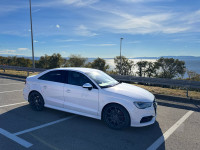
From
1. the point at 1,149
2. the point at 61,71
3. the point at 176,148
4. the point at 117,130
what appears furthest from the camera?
the point at 61,71

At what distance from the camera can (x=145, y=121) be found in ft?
12.6

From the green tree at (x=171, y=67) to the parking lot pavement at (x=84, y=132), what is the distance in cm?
4722

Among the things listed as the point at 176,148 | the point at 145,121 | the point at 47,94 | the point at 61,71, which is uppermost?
the point at 61,71

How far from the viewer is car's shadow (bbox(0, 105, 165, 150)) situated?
10.7 feet

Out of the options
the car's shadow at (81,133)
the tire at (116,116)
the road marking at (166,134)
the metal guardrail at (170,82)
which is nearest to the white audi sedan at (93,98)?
the tire at (116,116)

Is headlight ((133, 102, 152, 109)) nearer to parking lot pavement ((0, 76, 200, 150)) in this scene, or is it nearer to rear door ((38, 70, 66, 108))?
parking lot pavement ((0, 76, 200, 150))

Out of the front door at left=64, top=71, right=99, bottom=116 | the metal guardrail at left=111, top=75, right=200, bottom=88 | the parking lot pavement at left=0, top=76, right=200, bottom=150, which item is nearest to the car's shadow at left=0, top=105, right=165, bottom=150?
the parking lot pavement at left=0, top=76, right=200, bottom=150

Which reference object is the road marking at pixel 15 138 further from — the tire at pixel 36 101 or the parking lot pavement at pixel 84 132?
the tire at pixel 36 101

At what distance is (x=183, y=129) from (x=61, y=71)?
392 cm

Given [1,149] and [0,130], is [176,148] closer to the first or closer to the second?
[1,149]

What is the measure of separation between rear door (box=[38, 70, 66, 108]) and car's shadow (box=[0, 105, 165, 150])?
47cm

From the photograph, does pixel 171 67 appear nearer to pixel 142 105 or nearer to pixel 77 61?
pixel 77 61

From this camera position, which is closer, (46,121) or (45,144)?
(45,144)

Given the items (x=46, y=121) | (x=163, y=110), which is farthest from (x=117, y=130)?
(x=163, y=110)
